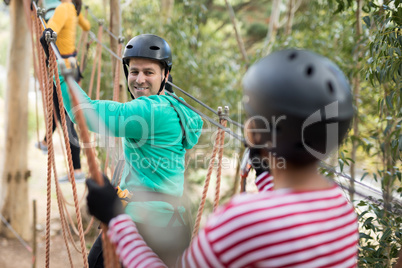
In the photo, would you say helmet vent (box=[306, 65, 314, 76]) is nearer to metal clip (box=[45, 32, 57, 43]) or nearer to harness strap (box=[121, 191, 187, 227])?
harness strap (box=[121, 191, 187, 227])

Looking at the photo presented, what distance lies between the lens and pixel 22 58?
3.81 m

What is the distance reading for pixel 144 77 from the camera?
143 cm

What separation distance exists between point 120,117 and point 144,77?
0.27m

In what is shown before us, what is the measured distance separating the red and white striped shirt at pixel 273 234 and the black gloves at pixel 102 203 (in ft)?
0.65

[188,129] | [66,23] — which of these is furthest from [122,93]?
[188,129]

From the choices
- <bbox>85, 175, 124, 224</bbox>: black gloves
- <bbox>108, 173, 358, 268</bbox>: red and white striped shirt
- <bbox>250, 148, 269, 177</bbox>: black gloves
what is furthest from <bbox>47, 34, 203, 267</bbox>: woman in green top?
<bbox>108, 173, 358, 268</bbox>: red and white striped shirt

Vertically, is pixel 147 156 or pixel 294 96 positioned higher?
pixel 294 96

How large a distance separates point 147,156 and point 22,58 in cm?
308

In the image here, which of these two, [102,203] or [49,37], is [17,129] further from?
[102,203]

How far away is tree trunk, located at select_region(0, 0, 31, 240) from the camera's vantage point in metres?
3.73

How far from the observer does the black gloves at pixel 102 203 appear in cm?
77

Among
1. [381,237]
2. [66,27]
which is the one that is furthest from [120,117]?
[66,27]

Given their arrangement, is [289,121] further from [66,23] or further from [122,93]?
[122,93]

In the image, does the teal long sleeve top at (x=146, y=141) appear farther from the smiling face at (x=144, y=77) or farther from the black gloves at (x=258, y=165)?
the black gloves at (x=258, y=165)
